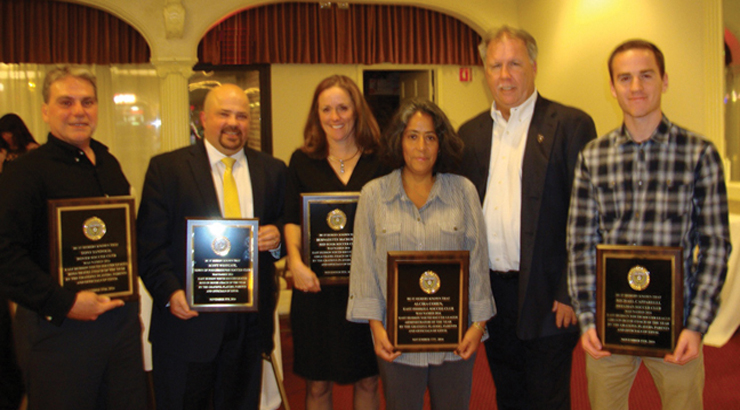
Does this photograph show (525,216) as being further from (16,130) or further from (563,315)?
(16,130)

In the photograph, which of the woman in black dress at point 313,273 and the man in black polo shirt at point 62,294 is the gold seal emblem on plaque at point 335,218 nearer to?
the woman in black dress at point 313,273

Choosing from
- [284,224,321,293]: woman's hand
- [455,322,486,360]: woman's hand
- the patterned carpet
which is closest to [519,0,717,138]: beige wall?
the patterned carpet

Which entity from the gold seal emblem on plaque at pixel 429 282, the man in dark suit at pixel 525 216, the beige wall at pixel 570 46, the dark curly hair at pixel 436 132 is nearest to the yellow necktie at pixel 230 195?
the dark curly hair at pixel 436 132

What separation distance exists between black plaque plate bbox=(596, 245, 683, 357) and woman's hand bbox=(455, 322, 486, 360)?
0.40 meters

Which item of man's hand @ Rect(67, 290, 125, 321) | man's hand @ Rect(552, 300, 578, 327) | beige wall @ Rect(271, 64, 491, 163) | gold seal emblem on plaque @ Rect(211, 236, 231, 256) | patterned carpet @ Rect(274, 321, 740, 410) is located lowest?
patterned carpet @ Rect(274, 321, 740, 410)

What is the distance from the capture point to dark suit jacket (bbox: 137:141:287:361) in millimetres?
1978

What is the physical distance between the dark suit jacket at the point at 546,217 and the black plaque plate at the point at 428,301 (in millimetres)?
311

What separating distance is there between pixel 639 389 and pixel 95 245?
314 cm

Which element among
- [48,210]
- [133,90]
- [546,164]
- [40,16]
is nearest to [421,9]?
[133,90]

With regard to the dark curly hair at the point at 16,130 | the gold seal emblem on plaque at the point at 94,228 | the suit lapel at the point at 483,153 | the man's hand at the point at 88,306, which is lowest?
the man's hand at the point at 88,306

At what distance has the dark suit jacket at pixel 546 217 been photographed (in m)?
1.93

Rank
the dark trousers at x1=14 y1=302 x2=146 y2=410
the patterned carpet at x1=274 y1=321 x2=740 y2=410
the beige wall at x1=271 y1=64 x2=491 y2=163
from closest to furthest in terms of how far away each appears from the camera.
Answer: the dark trousers at x1=14 y1=302 x2=146 y2=410, the patterned carpet at x1=274 y1=321 x2=740 y2=410, the beige wall at x1=271 y1=64 x2=491 y2=163

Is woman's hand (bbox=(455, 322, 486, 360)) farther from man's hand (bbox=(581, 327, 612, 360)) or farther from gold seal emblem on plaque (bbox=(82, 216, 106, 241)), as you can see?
gold seal emblem on plaque (bbox=(82, 216, 106, 241))

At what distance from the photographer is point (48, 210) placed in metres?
1.77
